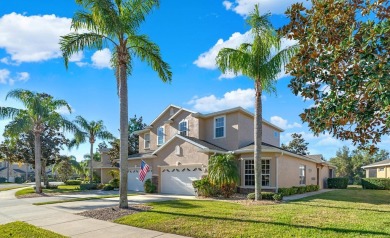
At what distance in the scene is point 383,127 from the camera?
222 inches

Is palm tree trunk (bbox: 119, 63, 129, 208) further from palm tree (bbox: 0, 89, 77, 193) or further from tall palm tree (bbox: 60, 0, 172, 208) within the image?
palm tree (bbox: 0, 89, 77, 193)

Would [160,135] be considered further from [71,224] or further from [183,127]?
[71,224]

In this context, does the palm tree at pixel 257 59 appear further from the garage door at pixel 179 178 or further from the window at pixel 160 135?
the window at pixel 160 135

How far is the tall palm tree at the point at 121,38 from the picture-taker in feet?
44.4

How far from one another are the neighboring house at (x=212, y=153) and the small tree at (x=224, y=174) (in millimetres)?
1602

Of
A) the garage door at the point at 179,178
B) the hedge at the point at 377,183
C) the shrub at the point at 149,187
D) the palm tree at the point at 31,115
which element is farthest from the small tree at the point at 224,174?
the hedge at the point at 377,183

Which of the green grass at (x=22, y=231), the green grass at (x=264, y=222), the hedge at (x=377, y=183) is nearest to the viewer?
the green grass at (x=264, y=222)

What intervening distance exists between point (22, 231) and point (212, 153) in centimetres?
1361

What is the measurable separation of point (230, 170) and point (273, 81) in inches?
249

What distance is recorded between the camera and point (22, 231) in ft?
31.9

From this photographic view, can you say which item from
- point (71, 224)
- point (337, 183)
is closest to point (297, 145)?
point (337, 183)

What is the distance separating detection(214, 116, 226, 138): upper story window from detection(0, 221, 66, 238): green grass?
51.5 feet

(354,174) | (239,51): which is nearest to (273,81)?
(239,51)

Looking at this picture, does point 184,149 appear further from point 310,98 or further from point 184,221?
point 310,98
